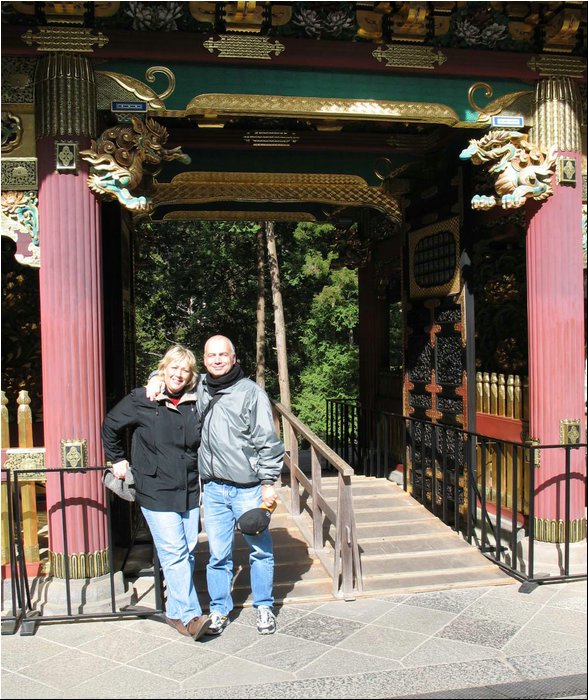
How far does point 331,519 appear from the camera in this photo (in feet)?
19.0

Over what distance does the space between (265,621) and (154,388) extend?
5.79 ft

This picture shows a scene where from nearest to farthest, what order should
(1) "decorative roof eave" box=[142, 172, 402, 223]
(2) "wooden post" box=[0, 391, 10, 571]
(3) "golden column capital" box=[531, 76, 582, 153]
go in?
(2) "wooden post" box=[0, 391, 10, 571]
(3) "golden column capital" box=[531, 76, 582, 153]
(1) "decorative roof eave" box=[142, 172, 402, 223]

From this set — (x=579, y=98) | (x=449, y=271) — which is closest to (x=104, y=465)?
(x=449, y=271)

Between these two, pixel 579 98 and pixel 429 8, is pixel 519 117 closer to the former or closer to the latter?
pixel 579 98

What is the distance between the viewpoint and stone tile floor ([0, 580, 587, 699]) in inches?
155

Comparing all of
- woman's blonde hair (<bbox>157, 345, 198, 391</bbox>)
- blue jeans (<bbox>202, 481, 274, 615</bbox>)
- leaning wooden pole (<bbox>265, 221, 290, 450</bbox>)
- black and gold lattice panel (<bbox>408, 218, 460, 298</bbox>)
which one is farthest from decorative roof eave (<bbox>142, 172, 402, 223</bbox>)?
leaning wooden pole (<bbox>265, 221, 290, 450</bbox>)

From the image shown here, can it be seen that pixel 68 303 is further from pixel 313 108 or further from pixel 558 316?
pixel 558 316

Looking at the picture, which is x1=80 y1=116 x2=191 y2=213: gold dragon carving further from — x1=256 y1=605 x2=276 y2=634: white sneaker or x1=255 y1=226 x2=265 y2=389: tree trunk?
x1=255 y1=226 x2=265 y2=389: tree trunk

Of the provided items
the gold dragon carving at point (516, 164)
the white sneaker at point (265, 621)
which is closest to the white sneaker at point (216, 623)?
the white sneaker at point (265, 621)

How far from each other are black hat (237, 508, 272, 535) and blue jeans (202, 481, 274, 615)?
0.13 m

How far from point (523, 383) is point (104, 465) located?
4.35 metres

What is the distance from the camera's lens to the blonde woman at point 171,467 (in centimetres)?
453

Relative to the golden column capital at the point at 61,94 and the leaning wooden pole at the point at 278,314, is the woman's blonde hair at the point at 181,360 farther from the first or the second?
the leaning wooden pole at the point at 278,314

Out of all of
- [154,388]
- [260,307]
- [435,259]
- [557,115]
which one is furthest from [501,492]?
[260,307]
